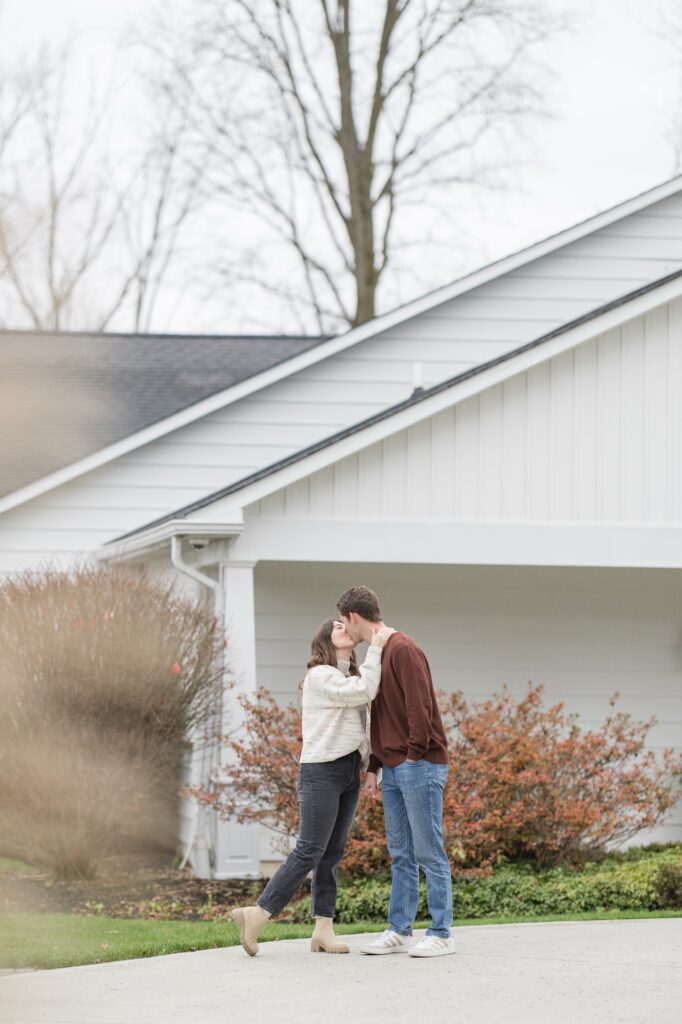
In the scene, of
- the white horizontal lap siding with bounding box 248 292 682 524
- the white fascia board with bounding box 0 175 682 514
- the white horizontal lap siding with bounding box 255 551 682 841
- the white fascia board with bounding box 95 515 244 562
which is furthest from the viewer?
the white fascia board with bounding box 0 175 682 514

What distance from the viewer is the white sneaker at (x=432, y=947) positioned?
6539 mm

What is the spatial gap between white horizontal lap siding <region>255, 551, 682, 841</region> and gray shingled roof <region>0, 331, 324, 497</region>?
325 centimetres

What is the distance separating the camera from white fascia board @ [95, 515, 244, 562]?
996 cm

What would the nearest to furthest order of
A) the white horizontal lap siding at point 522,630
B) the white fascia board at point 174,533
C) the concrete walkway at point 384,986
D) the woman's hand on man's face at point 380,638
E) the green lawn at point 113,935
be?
the concrete walkway at point 384,986 → the woman's hand on man's face at point 380,638 → the green lawn at point 113,935 → the white fascia board at point 174,533 → the white horizontal lap siding at point 522,630

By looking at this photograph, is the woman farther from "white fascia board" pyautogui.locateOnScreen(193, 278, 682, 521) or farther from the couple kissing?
"white fascia board" pyautogui.locateOnScreen(193, 278, 682, 521)

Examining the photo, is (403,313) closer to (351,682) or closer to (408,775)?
(351,682)

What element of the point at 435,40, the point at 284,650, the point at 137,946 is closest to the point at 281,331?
the point at 435,40

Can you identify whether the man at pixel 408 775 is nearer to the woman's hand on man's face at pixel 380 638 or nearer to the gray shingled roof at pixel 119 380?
the woman's hand on man's face at pixel 380 638

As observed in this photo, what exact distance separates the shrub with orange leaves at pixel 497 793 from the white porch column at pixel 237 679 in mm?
336

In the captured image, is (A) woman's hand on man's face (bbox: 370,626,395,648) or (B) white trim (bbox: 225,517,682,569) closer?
(A) woman's hand on man's face (bbox: 370,626,395,648)

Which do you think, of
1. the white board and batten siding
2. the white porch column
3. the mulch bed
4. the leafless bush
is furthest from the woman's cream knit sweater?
the white board and batten siding

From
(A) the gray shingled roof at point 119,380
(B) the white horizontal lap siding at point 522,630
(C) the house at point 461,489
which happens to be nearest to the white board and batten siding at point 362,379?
(C) the house at point 461,489

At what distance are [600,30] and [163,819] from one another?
55.8 feet

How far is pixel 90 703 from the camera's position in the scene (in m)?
9.88
